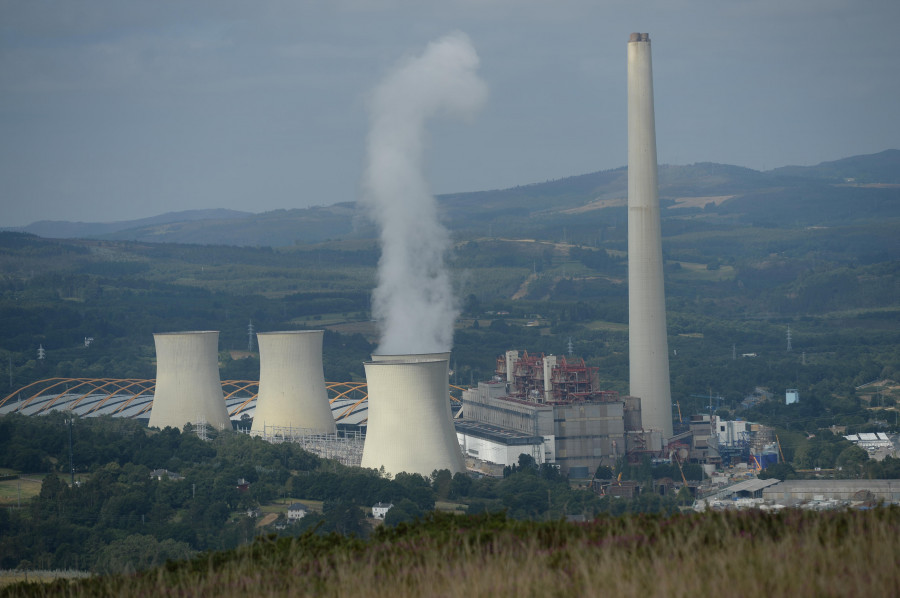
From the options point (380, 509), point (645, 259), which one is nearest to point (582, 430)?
point (645, 259)

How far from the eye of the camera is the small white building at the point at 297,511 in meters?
32.1

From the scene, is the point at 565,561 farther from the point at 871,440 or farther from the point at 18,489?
the point at 871,440

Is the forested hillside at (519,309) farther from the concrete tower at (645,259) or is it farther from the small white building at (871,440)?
the concrete tower at (645,259)

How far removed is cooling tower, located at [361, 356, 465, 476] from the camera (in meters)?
30.0

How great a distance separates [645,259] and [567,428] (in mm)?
6586

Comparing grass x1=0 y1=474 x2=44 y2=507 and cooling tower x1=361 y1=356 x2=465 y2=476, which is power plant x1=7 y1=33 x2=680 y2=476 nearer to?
cooling tower x1=361 y1=356 x2=465 y2=476

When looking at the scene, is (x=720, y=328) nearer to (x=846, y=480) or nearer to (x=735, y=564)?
(x=846, y=480)

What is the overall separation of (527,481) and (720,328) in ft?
206

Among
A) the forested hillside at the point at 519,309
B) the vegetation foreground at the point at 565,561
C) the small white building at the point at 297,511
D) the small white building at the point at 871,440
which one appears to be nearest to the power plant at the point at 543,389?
the small white building at the point at 297,511

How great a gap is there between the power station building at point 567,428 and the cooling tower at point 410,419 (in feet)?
26.5

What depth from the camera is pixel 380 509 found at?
31500 millimetres

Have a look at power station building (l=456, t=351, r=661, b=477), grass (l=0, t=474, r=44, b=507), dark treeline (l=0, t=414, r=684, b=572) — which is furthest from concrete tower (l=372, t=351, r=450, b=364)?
grass (l=0, t=474, r=44, b=507)

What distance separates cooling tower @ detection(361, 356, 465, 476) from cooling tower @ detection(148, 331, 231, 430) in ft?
30.2

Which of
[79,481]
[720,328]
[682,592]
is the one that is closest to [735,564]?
[682,592]
